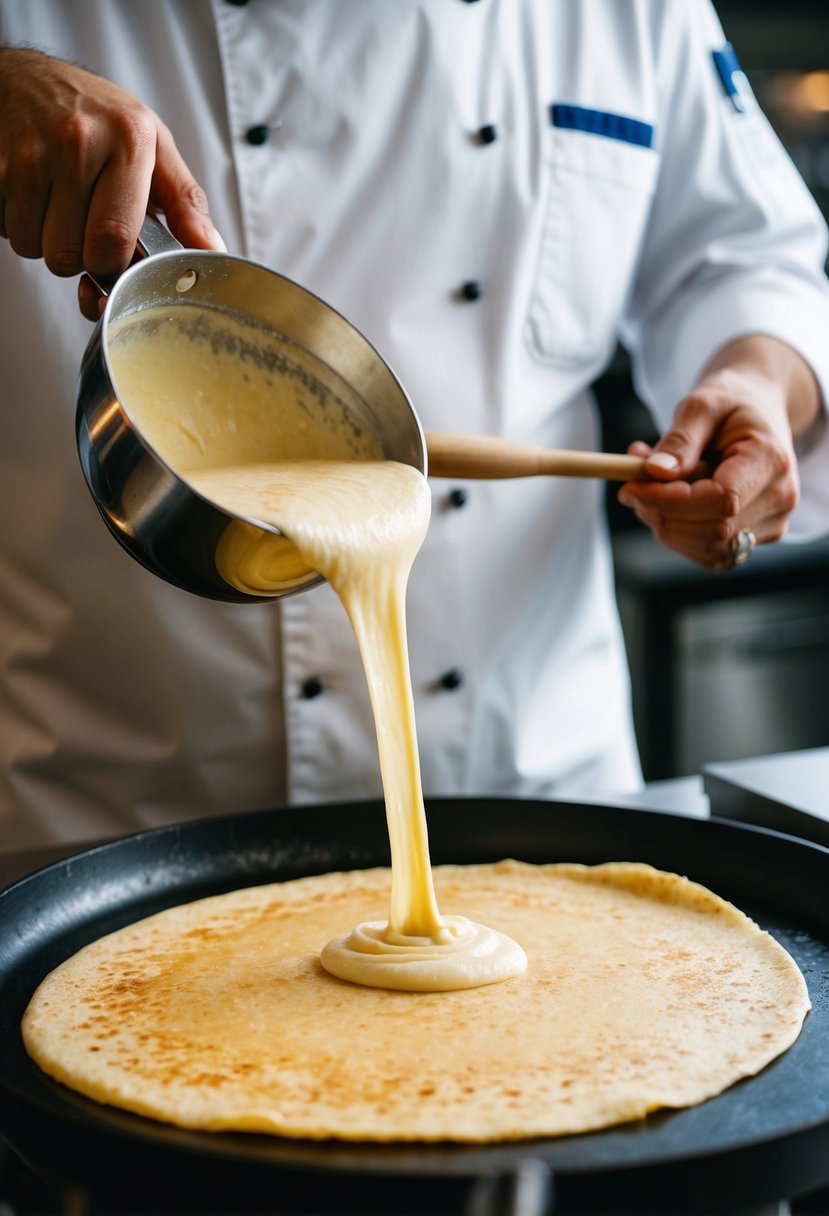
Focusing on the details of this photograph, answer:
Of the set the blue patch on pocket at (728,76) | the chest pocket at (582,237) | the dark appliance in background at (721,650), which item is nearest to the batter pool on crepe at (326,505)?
the chest pocket at (582,237)

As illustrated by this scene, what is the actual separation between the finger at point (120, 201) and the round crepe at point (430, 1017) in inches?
26.9

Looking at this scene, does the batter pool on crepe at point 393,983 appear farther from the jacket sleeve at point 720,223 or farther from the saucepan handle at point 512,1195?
the jacket sleeve at point 720,223

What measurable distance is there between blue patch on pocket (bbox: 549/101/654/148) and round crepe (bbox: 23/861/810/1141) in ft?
3.68

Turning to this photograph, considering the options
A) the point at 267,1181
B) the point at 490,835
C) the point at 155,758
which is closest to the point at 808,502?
the point at 490,835

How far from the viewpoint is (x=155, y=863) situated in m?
1.44

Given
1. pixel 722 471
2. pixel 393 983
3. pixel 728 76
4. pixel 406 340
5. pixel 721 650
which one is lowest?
pixel 721 650

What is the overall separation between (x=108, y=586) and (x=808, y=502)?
115 cm

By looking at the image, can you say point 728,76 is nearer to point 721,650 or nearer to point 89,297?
point 89,297

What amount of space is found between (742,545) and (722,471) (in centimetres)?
12

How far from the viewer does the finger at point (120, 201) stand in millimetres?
1161

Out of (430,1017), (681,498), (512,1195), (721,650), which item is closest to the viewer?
(512,1195)

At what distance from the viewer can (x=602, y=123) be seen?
193cm

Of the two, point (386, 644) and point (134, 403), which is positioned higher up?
point (134, 403)

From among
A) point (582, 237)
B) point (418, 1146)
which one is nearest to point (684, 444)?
point (582, 237)
